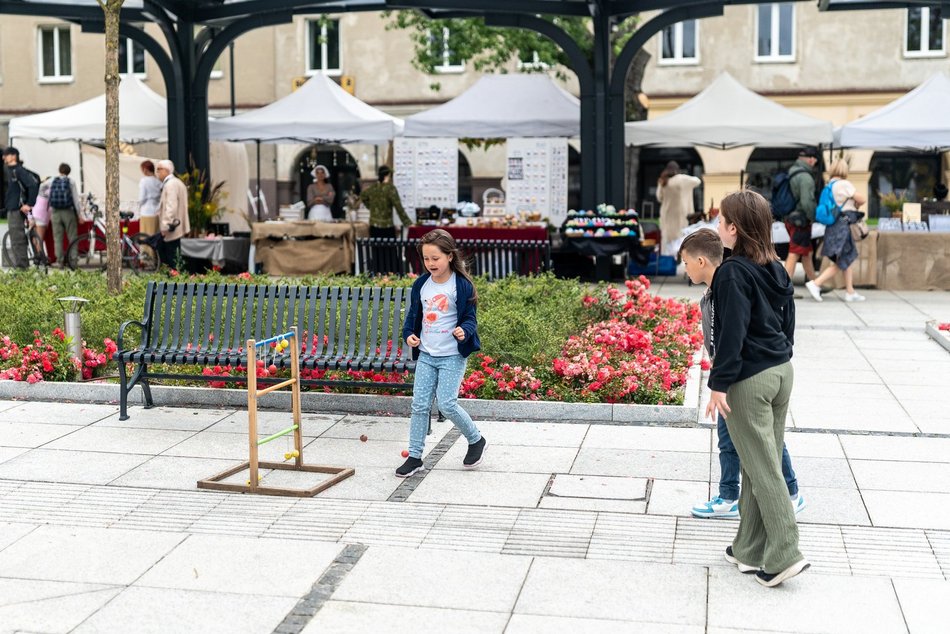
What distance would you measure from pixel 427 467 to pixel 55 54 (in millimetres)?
36434

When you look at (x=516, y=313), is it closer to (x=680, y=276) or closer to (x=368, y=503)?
(x=368, y=503)

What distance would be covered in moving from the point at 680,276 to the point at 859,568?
15.0 metres

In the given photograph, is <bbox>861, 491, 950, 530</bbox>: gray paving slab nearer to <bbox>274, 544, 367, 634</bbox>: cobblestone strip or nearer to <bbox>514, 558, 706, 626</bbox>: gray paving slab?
<bbox>514, 558, 706, 626</bbox>: gray paving slab

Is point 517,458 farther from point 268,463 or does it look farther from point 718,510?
point 718,510

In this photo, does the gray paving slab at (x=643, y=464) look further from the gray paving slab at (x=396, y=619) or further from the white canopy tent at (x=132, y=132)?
the white canopy tent at (x=132, y=132)

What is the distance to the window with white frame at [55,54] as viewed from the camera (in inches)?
1575

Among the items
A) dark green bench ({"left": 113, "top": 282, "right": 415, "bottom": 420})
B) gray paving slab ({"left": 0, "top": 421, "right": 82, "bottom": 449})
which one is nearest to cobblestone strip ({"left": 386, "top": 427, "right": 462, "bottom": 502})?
dark green bench ({"left": 113, "top": 282, "right": 415, "bottom": 420})

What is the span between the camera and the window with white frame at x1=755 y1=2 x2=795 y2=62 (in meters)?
35.5

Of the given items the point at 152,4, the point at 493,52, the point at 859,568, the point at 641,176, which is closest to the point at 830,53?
the point at 641,176

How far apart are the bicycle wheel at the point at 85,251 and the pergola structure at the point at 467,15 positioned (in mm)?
2027

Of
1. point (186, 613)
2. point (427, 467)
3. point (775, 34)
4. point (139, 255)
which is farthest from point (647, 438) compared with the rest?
point (775, 34)

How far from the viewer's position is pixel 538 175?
62.7 feet

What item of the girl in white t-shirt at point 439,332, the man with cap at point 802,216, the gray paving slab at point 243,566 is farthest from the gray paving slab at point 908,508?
the man with cap at point 802,216

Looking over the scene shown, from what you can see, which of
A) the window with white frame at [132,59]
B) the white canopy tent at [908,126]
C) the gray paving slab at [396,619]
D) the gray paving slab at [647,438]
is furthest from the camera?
the window with white frame at [132,59]
